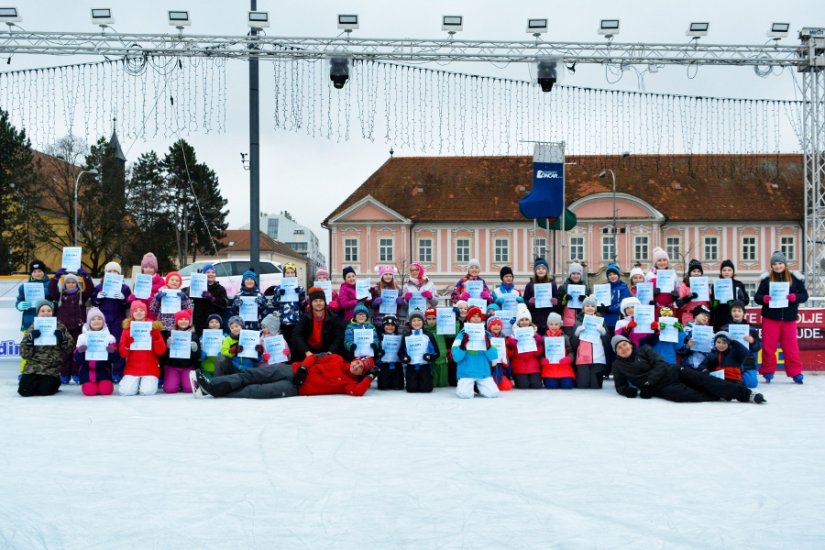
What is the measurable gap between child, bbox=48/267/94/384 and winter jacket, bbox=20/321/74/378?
47 centimetres

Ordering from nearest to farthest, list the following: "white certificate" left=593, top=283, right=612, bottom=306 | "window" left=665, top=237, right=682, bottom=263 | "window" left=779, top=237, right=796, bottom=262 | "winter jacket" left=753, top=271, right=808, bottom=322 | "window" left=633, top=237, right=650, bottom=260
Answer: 1. "winter jacket" left=753, top=271, right=808, bottom=322
2. "white certificate" left=593, top=283, right=612, bottom=306
3. "window" left=779, top=237, right=796, bottom=262
4. "window" left=633, top=237, right=650, bottom=260
5. "window" left=665, top=237, right=682, bottom=263

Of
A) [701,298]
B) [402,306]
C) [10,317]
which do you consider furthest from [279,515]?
[10,317]

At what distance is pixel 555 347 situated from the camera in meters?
11.1

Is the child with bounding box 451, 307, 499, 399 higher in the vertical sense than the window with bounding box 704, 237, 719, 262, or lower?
lower

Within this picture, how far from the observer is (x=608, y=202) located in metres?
51.5

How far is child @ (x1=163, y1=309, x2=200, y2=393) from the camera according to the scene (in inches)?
417

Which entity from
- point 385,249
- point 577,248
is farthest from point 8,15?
point 577,248

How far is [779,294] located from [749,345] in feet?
3.23

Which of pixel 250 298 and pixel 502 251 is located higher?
pixel 502 251

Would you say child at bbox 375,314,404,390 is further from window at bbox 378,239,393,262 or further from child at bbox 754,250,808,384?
window at bbox 378,239,393,262

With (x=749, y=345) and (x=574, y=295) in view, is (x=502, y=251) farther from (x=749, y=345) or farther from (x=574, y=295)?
(x=749, y=345)

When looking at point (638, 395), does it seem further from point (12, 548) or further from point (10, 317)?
point (10, 317)

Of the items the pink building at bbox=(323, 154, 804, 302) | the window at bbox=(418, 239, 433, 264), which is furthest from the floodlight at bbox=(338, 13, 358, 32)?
the window at bbox=(418, 239, 433, 264)

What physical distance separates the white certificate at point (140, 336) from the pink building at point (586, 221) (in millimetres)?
40867
